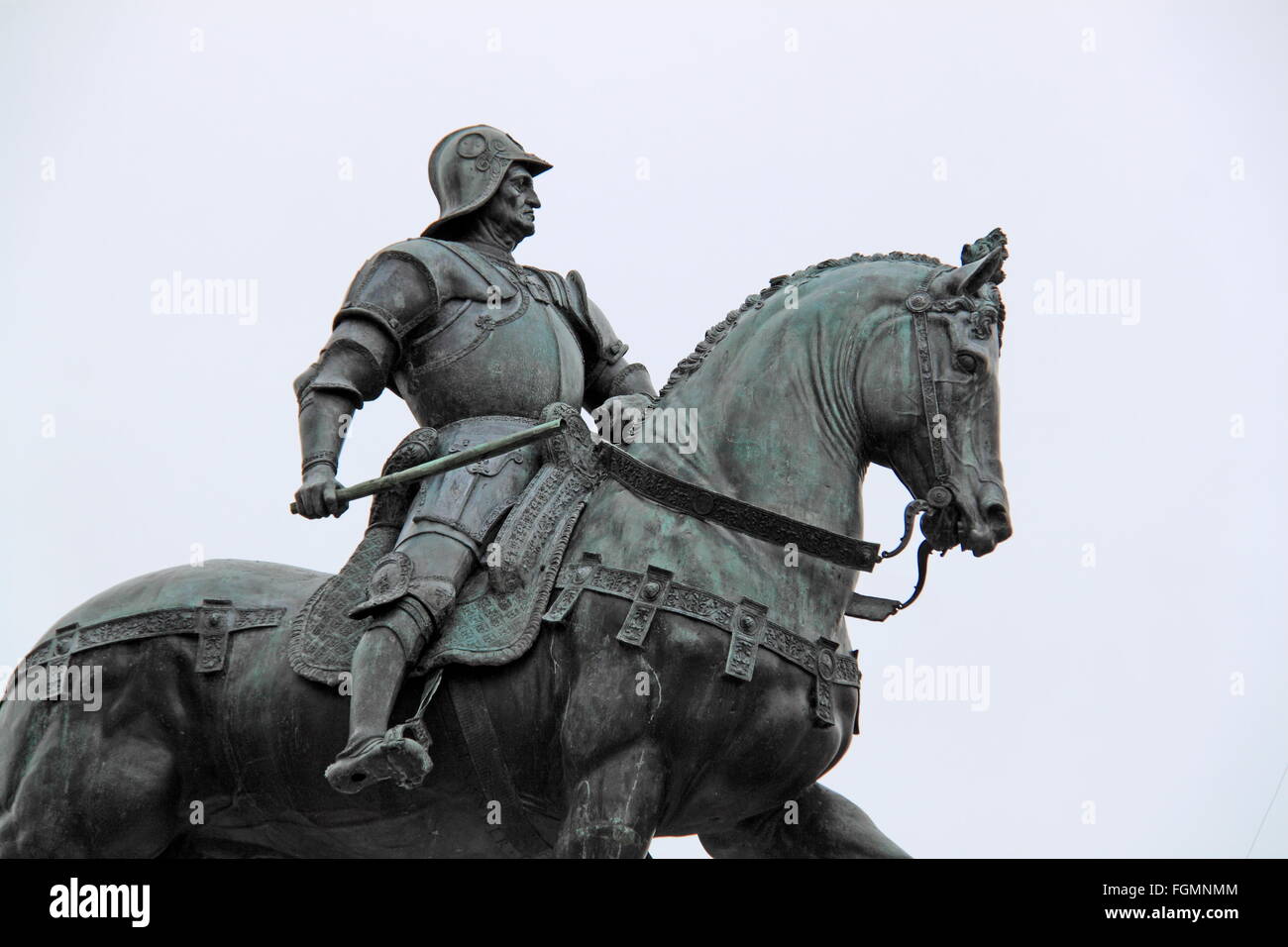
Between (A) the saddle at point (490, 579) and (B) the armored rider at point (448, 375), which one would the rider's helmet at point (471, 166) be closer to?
(B) the armored rider at point (448, 375)

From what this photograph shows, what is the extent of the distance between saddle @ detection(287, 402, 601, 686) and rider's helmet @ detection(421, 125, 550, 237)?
1312 millimetres

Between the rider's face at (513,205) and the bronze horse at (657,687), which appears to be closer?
the bronze horse at (657,687)

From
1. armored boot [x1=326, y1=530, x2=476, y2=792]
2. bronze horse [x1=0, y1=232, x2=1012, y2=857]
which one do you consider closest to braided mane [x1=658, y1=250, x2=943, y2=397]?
bronze horse [x1=0, y1=232, x2=1012, y2=857]

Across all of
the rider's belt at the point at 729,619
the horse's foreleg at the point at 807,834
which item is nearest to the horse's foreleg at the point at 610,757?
the rider's belt at the point at 729,619

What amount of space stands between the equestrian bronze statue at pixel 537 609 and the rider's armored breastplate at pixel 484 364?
0.04ft

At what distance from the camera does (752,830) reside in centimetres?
966

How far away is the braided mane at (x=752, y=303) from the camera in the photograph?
9758 mm

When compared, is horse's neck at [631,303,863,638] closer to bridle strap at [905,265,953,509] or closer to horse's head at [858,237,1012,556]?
horse's head at [858,237,1012,556]

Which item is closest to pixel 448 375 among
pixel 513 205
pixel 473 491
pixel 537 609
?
pixel 473 491

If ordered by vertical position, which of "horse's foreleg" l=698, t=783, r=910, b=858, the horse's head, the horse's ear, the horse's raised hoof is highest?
the horse's ear

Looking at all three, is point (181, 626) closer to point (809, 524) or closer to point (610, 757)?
point (610, 757)

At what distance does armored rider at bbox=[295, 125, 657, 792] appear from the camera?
9.18 meters

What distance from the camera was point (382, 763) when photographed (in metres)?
8.85
